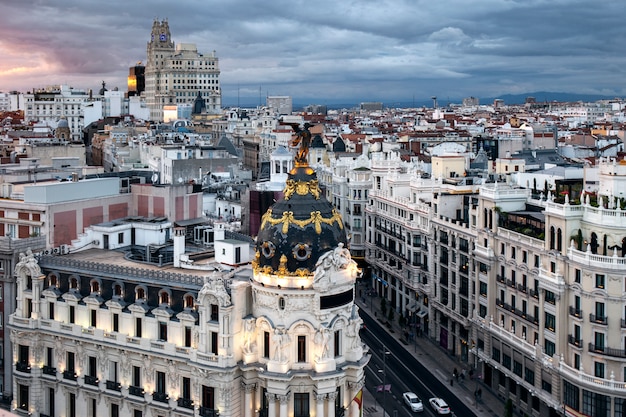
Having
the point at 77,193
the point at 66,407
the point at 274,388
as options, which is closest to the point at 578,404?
the point at 274,388

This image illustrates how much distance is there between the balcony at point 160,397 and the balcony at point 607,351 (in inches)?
1578

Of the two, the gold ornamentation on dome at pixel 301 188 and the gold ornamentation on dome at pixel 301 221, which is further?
the gold ornamentation on dome at pixel 301 188

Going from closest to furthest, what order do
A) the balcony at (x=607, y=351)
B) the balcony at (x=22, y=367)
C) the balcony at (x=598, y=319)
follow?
1. the balcony at (x=607, y=351)
2. the balcony at (x=598, y=319)
3. the balcony at (x=22, y=367)

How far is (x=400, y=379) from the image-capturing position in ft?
339

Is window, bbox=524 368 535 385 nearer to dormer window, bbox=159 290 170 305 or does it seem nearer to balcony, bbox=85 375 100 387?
dormer window, bbox=159 290 170 305

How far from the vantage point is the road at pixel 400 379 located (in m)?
94.9

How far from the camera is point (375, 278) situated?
144875 millimetres

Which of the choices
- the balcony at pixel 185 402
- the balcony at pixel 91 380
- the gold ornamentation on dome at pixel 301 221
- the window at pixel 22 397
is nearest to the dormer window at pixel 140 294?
the balcony at pixel 91 380

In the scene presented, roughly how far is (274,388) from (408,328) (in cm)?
5703

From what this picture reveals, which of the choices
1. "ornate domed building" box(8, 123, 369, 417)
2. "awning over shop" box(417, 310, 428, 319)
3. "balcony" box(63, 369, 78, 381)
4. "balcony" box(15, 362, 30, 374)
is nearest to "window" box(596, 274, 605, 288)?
"ornate domed building" box(8, 123, 369, 417)

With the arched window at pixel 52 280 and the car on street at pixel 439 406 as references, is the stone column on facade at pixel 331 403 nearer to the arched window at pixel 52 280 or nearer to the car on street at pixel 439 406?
the car on street at pixel 439 406

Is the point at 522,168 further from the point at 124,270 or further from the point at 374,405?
the point at 124,270

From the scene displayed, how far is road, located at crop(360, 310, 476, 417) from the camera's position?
3735 inches

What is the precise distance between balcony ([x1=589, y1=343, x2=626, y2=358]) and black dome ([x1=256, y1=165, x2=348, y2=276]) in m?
26.5
